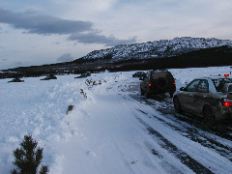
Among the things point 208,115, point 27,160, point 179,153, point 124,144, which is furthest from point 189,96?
point 27,160

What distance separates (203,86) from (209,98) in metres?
0.83

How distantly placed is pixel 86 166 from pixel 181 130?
4424 millimetres

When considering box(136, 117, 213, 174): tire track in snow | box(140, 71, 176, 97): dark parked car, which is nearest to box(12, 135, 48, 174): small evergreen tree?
box(136, 117, 213, 174): tire track in snow

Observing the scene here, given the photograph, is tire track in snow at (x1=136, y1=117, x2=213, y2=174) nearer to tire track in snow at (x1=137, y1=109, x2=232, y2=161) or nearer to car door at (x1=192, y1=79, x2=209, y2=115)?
tire track in snow at (x1=137, y1=109, x2=232, y2=161)

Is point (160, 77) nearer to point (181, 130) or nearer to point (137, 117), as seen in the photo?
point (137, 117)

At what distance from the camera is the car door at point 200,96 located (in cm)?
1263

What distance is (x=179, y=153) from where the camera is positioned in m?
8.95

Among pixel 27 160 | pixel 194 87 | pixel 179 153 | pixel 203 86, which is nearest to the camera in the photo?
pixel 27 160

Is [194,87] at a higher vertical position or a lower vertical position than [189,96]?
higher

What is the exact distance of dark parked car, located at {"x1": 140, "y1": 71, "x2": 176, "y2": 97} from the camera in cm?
Result: 2306

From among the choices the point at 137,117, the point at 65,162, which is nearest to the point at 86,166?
the point at 65,162

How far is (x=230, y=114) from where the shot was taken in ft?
37.4

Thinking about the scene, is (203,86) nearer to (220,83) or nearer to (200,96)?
(200,96)

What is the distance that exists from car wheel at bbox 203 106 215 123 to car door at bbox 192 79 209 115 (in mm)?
232
